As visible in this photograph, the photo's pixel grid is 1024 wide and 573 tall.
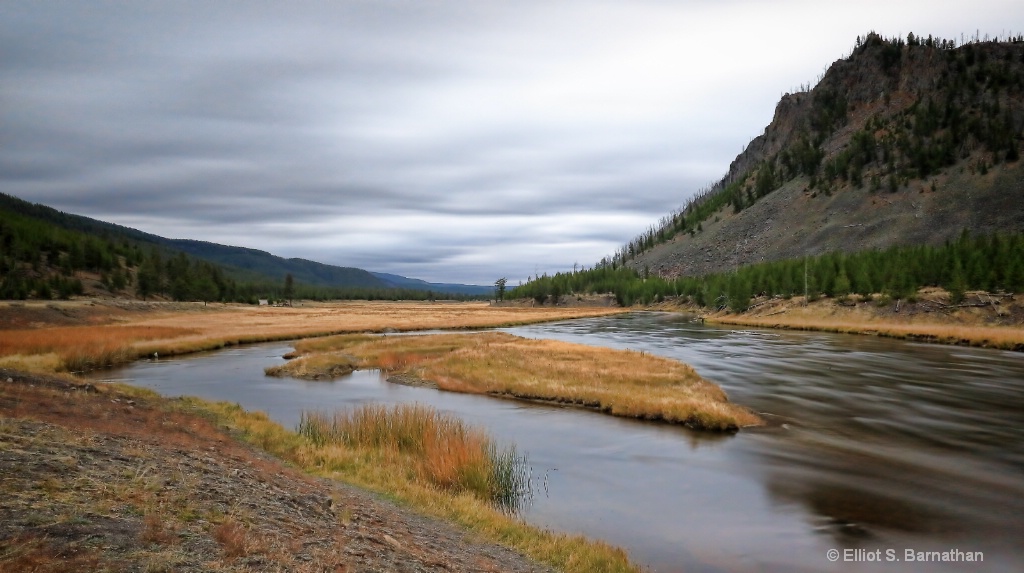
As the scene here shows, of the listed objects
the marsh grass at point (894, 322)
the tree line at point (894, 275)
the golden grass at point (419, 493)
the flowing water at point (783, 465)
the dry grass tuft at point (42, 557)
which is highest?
the tree line at point (894, 275)

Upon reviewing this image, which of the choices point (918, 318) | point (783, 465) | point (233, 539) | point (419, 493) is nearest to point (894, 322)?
point (918, 318)

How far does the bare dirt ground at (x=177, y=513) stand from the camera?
688 centimetres

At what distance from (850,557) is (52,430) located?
56.7 feet

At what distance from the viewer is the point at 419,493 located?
13.9 meters

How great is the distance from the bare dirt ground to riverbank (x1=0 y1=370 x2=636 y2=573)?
3 cm

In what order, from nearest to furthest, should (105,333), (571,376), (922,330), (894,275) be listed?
(571,376) → (105,333) → (922,330) → (894,275)

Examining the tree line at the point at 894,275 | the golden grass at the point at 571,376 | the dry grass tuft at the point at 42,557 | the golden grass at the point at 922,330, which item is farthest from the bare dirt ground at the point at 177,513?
the tree line at the point at 894,275

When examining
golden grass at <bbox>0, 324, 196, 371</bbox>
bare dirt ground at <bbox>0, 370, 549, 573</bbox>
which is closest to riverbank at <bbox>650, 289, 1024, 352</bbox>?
bare dirt ground at <bbox>0, 370, 549, 573</bbox>

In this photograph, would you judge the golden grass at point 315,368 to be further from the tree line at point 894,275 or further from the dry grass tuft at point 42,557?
the tree line at point 894,275

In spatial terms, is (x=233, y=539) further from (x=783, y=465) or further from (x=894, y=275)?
(x=894, y=275)

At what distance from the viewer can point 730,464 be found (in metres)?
19.2

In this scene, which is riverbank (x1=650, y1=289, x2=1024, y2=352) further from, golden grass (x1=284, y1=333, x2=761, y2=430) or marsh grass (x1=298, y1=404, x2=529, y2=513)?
marsh grass (x1=298, y1=404, x2=529, y2=513)

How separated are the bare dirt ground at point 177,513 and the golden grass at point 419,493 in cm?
67

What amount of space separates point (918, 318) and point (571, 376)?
2498 inches
